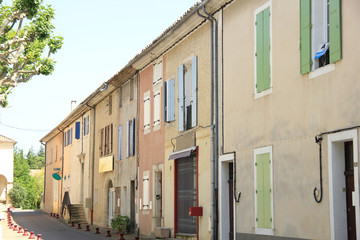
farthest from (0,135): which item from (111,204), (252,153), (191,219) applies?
(252,153)

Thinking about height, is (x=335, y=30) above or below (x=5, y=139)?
below

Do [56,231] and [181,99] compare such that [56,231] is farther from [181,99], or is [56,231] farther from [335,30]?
[335,30]

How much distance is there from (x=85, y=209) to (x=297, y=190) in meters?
24.1

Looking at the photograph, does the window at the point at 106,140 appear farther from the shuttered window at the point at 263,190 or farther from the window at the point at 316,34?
the window at the point at 316,34

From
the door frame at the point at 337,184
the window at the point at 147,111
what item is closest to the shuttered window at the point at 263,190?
the door frame at the point at 337,184

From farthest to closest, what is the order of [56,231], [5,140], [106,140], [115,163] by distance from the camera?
[5,140] → [106,140] → [56,231] → [115,163]

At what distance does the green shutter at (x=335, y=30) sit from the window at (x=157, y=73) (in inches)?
436

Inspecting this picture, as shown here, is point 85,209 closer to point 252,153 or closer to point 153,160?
point 153,160

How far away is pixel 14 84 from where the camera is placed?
2056cm

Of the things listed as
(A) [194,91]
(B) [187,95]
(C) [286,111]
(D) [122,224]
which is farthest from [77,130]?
(C) [286,111]

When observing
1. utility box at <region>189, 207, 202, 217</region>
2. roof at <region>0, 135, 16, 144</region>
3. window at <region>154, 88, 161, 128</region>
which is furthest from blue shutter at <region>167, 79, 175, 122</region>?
roof at <region>0, 135, 16, 144</region>

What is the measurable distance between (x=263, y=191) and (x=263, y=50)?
3.06 metres

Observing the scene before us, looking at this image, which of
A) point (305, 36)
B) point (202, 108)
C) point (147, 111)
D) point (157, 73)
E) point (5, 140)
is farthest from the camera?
point (5, 140)

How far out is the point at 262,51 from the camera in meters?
13.7
